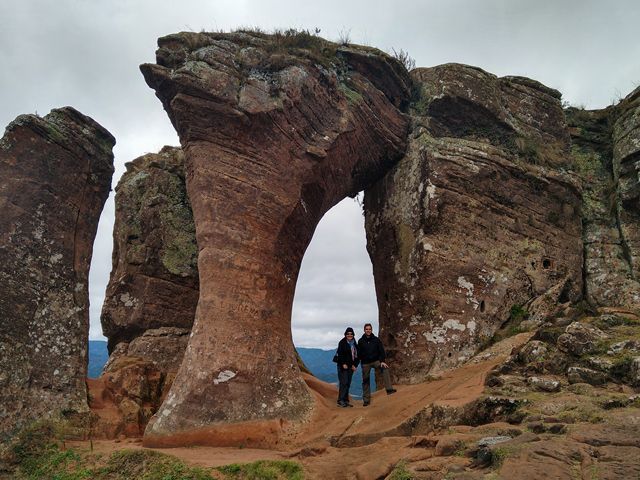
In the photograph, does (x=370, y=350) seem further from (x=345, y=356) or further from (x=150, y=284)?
(x=150, y=284)

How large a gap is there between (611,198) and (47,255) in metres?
13.3

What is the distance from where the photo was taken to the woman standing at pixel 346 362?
34.2 ft

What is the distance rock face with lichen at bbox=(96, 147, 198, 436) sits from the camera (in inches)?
451

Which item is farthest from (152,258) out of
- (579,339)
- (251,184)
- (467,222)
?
(579,339)

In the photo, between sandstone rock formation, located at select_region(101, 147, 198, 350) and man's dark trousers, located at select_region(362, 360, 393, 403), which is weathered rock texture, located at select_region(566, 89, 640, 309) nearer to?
man's dark trousers, located at select_region(362, 360, 393, 403)

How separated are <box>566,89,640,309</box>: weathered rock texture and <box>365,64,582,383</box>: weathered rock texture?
446mm

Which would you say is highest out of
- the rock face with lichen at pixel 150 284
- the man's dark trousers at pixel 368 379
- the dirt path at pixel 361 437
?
the rock face with lichen at pixel 150 284

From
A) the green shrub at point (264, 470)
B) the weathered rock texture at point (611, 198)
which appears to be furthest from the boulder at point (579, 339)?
the weathered rock texture at point (611, 198)

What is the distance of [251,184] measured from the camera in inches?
425

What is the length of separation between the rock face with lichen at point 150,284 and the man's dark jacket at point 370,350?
424 centimetres

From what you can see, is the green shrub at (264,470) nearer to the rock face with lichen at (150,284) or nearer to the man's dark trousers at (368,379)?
the man's dark trousers at (368,379)

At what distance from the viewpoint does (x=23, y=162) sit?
A: 10523mm

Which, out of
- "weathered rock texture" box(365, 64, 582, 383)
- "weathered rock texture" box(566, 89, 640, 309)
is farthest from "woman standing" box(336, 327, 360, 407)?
"weathered rock texture" box(566, 89, 640, 309)

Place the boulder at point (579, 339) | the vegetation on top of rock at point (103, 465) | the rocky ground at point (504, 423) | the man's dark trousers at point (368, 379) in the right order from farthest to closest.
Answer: the man's dark trousers at point (368, 379) < the boulder at point (579, 339) < the vegetation on top of rock at point (103, 465) < the rocky ground at point (504, 423)
